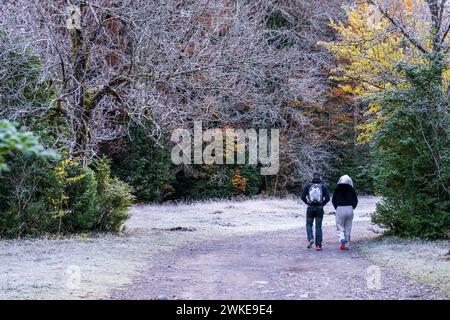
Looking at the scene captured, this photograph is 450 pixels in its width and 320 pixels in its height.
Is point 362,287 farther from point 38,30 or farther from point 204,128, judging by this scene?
point 204,128

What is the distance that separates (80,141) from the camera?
14938mm

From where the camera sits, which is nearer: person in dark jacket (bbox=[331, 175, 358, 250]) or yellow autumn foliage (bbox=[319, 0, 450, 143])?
person in dark jacket (bbox=[331, 175, 358, 250])

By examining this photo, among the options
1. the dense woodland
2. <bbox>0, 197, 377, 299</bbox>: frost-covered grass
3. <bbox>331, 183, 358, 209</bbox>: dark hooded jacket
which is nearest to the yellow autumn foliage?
the dense woodland

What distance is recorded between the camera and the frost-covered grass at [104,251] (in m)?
7.35

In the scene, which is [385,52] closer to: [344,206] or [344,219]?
[344,206]

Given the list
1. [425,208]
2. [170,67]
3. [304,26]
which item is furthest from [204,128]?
[425,208]

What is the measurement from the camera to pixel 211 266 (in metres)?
9.79

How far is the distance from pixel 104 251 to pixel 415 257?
20.4ft

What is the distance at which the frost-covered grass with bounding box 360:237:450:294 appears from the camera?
813cm

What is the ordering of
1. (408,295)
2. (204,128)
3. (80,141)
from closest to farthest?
(408,295), (80,141), (204,128)

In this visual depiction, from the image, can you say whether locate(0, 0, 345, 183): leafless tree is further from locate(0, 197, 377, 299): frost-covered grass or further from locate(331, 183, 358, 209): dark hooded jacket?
locate(331, 183, 358, 209): dark hooded jacket

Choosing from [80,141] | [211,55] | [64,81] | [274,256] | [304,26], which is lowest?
[274,256]

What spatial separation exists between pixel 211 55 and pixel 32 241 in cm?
772

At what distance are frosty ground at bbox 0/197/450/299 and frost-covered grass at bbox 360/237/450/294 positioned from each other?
2 cm
